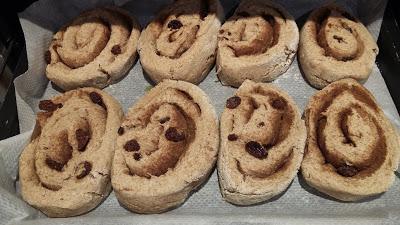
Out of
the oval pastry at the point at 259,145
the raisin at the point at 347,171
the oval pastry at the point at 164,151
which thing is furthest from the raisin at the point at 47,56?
the raisin at the point at 347,171

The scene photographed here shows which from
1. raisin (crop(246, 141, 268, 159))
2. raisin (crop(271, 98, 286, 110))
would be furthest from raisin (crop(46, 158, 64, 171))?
raisin (crop(271, 98, 286, 110))

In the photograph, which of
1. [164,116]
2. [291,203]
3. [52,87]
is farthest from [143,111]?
[291,203]

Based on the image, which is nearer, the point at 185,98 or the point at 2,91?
the point at 185,98

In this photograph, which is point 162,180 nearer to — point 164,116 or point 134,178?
point 134,178

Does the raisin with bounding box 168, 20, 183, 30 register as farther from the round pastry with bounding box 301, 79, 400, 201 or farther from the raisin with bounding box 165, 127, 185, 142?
the round pastry with bounding box 301, 79, 400, 201

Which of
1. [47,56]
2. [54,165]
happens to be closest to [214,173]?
[54,165]

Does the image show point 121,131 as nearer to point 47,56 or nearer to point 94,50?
point 94,50

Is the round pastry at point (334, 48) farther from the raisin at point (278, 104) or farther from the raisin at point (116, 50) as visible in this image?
the raisin at point (116, 50)
